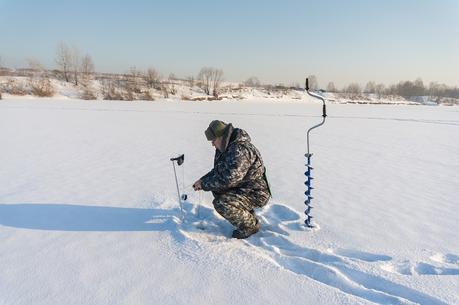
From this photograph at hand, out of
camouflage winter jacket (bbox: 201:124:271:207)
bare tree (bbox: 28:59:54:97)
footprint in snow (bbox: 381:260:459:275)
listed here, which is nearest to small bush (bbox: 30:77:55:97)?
bare tree (bbox: 28:59:54:97)

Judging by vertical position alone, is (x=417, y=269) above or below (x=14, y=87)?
below

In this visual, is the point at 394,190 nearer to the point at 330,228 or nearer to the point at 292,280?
the point at 330,228

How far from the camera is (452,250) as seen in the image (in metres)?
3.48

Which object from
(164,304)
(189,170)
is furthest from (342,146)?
(164,304)

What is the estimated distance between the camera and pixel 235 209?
357cm

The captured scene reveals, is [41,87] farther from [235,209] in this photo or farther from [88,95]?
[235,209]

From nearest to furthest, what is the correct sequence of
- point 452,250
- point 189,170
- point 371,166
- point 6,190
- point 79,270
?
point 79,270, point 452,250, point 6,190, point 189,170, point 371,166

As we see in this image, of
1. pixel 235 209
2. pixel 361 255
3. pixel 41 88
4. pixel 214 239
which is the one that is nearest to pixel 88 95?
pixel 41 88

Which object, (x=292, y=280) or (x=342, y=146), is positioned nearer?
(x=292, y=280)

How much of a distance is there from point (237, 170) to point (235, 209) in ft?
1.39

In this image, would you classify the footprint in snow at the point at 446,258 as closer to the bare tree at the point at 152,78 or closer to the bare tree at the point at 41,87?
the bare tree at the point at 41,87

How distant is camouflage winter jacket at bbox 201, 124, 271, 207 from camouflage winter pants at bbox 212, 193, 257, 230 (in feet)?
0.28

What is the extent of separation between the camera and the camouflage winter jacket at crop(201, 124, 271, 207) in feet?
11.6

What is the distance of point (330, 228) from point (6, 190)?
5.05 m
